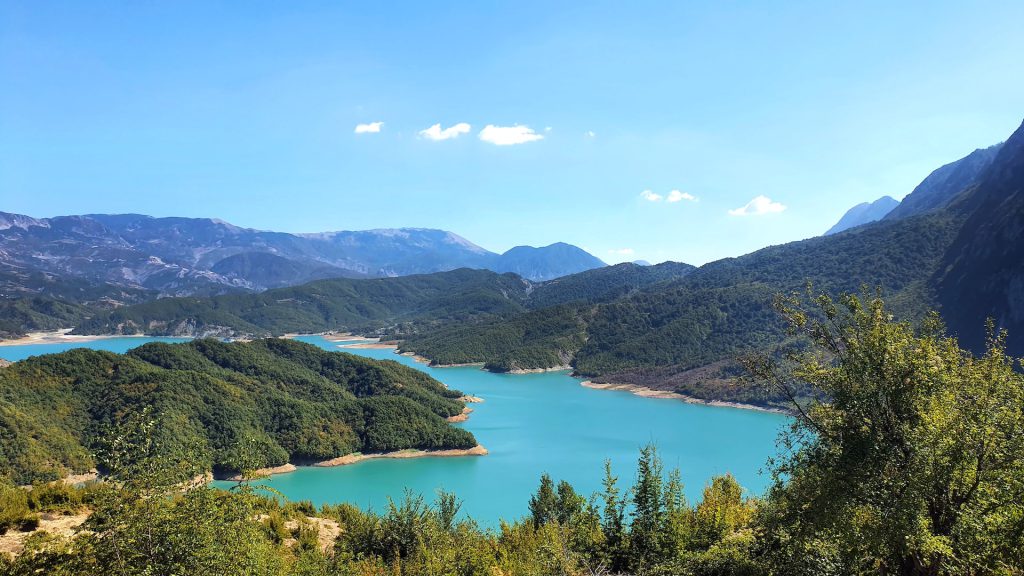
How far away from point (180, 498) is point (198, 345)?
82.0m

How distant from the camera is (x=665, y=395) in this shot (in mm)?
106500

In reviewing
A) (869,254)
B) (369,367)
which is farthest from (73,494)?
(869,254)

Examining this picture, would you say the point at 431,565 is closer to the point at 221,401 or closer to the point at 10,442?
the point at 10,442

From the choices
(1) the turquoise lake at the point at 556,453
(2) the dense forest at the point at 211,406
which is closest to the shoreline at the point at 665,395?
(1) the turquoise lake at the point at 556,453

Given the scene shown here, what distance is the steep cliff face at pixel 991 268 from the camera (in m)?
88.4

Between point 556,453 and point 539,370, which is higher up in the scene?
Answer: point 539,370

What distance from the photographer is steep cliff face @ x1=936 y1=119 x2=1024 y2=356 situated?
88438 mm

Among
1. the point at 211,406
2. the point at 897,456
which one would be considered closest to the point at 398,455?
the point at 211,406

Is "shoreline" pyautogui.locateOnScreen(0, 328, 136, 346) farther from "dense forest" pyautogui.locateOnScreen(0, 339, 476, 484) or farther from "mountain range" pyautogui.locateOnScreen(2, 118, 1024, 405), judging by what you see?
"dense forest" pyautogui.locateOnScreen(0, 339, 476, 484)

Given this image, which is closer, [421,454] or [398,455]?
[398,455]

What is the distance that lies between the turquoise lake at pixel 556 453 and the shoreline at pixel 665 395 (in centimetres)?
178

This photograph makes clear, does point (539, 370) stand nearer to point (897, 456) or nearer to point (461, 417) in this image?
point (461, 417)

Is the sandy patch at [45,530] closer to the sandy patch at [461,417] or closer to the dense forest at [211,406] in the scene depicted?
the dense forest at [211,406]

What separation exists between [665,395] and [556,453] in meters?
48.4
